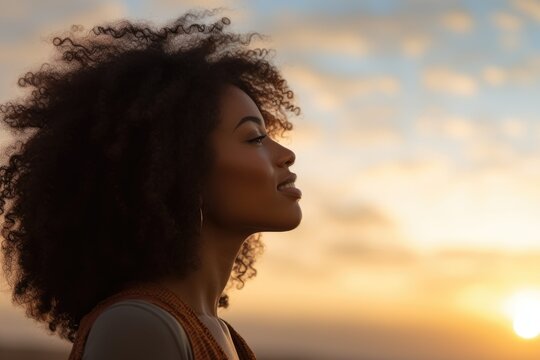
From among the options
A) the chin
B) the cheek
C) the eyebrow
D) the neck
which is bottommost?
the neck

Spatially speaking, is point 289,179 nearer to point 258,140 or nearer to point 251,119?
point 258,140

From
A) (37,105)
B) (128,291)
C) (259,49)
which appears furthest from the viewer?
(259,49)

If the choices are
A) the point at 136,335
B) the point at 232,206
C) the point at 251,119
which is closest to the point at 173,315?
the point at 136,335

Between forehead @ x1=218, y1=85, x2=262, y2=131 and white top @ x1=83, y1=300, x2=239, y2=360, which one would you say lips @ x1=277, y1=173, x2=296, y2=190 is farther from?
white top @ x1=83, y1=300, x2=239, y2=360

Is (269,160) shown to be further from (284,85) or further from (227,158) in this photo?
(284,85)

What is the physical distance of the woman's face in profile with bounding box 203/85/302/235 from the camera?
14.9ft

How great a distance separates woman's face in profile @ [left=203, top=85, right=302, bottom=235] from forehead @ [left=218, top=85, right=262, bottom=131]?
3 centimetres

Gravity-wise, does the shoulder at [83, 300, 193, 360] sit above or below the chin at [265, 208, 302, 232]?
below

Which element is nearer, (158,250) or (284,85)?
(158,250)

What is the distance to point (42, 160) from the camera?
4.50 metres

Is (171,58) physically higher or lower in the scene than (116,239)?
higher

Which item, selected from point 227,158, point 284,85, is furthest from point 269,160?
point 284,85

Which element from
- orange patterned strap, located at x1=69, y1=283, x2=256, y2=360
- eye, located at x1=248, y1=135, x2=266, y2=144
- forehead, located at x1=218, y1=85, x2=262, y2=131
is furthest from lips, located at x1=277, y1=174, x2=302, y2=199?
orange patterned strap, located at x1=69, y1=283, x2=256, y2=360

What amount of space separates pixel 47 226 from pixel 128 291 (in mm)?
501
